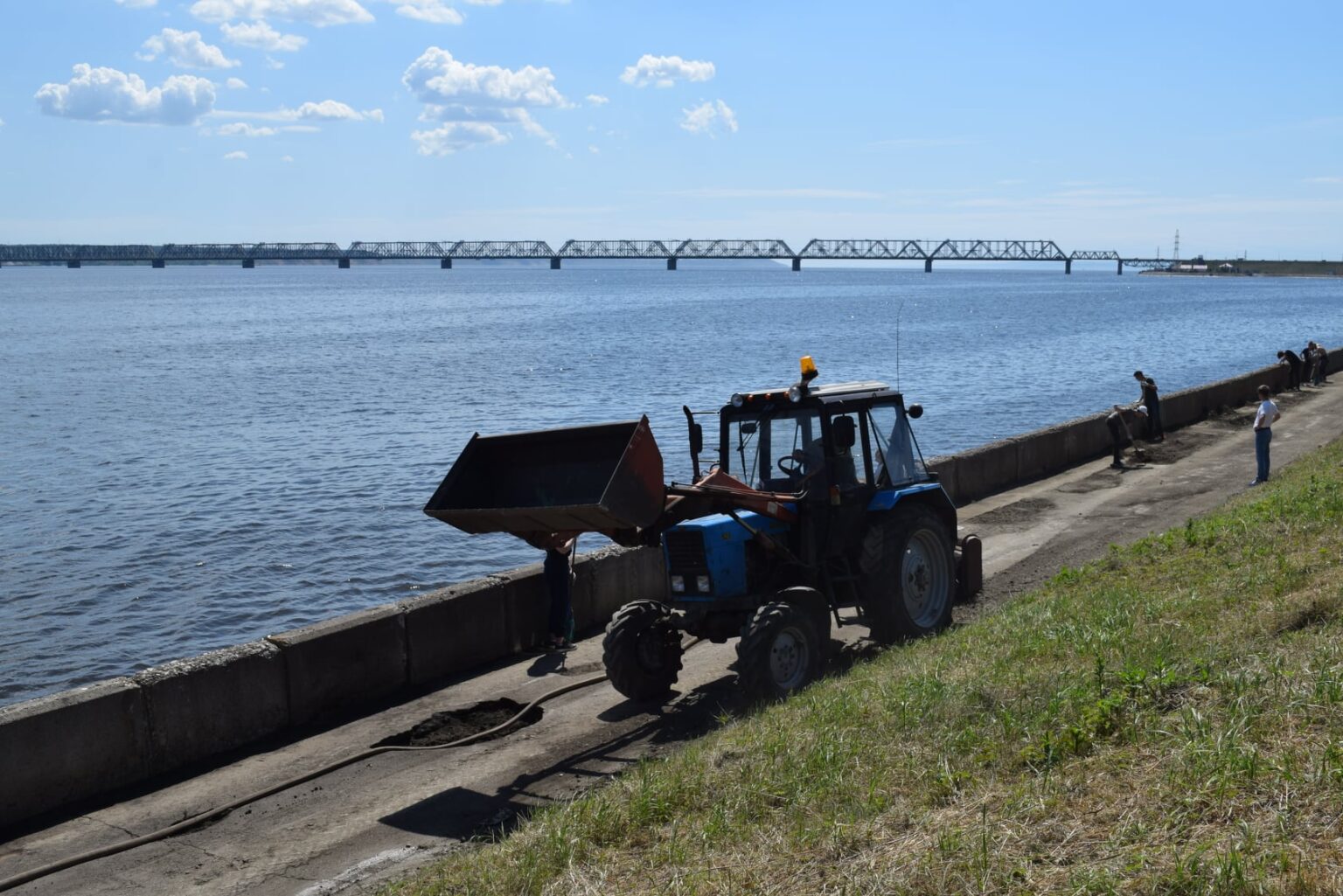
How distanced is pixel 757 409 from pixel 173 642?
1048 cm

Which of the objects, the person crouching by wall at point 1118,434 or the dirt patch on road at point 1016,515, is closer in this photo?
the dirt patch on road at point 1016,515

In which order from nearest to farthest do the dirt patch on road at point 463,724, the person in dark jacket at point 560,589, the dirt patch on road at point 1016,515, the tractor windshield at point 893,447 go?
the dirt patch on road at point 463,724, the tractor windshield at point 893,447, the person in dark jacket at point 560,589, the dirt patch on road at point 1016,515

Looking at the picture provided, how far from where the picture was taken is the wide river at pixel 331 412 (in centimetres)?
2000

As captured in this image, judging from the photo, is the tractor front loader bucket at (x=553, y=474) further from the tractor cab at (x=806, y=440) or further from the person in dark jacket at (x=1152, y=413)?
the person in dark jacket at (x=1152, y=413)

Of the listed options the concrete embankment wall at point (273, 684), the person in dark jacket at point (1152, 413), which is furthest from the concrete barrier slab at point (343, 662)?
the person in dark jacket at point (1152, 413)

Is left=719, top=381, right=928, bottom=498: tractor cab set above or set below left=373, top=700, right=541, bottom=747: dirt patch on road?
above

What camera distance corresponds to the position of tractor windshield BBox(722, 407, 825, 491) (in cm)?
1077

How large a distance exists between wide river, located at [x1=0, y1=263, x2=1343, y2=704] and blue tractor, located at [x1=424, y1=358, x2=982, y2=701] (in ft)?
29.1

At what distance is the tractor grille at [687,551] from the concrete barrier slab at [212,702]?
3.31 m

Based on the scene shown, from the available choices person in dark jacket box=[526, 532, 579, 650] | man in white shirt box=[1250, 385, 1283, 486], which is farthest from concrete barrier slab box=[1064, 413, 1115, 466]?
person in dark jacket box=[526, 532, 579, 650]

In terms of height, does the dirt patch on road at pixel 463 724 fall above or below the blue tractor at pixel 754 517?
below

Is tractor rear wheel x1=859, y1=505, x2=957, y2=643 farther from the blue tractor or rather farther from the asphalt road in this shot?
the asphalt road

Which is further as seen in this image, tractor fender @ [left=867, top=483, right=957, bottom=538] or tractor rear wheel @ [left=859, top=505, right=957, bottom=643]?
tractor fender @ [left=867, top=483, right=957, bottom=538]

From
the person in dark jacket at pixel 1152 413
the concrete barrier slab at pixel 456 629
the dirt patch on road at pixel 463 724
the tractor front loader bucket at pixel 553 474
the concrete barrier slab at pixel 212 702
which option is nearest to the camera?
the tractor front loader bucket at pixel 553 474
